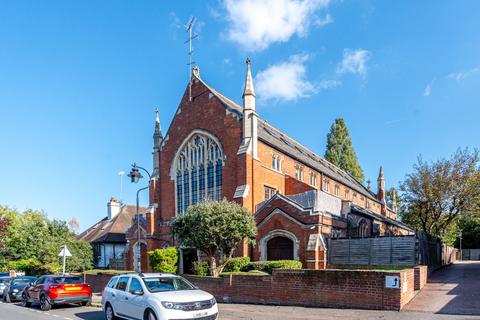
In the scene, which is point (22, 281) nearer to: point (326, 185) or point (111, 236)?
point (111, 236)

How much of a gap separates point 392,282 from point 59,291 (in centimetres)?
1369

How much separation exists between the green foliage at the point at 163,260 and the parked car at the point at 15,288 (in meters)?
6.85

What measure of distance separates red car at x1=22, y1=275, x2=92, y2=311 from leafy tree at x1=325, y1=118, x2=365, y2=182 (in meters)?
47.1

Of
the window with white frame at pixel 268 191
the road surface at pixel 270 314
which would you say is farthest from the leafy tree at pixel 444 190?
the road surface at pixel 270 314

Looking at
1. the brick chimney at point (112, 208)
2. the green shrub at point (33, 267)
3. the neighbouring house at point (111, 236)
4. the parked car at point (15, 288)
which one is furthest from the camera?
the brick chimney at point (112, 208)

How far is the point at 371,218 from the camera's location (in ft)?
99.7

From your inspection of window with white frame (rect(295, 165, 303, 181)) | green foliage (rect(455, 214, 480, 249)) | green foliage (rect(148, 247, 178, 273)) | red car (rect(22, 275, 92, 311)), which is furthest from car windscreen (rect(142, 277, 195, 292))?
green foliage (rect(455, 214, 480, 249))

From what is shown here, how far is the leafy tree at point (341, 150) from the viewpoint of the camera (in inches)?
2376

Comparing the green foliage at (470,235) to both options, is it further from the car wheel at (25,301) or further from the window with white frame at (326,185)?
the car wheel at (25,301)

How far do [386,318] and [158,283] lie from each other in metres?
6.82

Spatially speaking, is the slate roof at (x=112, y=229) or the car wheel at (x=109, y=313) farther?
the slate roof at (x=112, y=229)

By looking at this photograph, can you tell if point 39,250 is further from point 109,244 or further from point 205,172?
point 205,172

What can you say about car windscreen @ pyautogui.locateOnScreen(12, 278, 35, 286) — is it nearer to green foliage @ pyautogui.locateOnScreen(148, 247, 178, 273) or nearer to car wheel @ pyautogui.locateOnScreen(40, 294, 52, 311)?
car wheel @ pyautogui.locateOnScreen(40, 294, 52, 311)

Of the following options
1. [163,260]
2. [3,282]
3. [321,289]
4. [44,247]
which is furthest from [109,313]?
[44,247]
